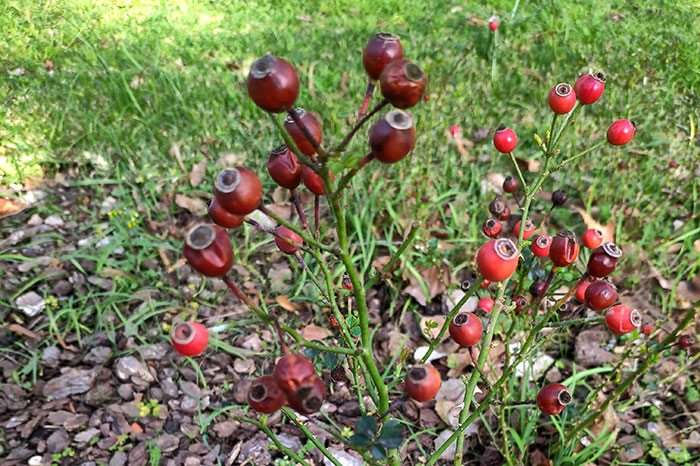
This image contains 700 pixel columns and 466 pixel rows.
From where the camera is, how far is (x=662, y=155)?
3078 millimetres

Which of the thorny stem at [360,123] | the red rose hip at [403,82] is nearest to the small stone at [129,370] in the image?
the thorny stem at [360,123]

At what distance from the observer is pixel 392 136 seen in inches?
33.5

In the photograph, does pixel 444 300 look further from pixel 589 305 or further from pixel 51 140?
pixel 51 140

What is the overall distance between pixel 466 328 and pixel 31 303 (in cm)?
222

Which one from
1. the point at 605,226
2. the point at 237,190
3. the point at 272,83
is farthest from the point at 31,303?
the point at 605,226

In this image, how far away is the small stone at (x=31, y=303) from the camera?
253cm

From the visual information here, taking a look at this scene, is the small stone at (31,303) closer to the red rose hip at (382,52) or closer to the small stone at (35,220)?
the small stone at (35,220)

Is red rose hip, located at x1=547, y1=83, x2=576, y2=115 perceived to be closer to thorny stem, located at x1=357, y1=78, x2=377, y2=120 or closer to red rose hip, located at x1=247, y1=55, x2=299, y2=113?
thorny stem, located at x1=357, y1=78, x2=377, y2=120

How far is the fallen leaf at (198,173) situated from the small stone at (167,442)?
146 cm

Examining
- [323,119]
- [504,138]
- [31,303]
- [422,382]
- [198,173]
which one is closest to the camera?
[422,382]

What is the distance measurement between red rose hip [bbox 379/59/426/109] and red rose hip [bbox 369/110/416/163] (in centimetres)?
3

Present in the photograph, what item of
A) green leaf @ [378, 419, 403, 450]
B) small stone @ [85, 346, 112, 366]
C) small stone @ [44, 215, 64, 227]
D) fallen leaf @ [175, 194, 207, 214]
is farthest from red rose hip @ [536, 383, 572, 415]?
small stone @ [44, 215, 64, 227]

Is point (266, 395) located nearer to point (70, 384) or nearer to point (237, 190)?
point (237, 190)

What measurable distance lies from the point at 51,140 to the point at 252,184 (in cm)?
298
